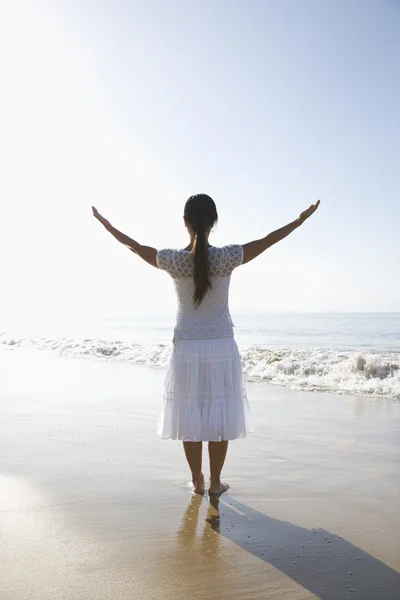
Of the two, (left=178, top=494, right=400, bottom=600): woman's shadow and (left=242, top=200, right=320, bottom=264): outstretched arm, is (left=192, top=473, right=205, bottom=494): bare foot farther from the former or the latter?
(left=242, top=200, right=320, bottom=264): outstretched arm

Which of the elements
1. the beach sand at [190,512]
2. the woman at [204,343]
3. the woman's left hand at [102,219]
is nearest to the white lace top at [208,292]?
the woman at [204,343]

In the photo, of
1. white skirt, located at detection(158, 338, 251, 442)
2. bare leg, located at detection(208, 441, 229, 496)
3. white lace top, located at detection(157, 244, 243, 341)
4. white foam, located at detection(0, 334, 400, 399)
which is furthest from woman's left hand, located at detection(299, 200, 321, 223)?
white foam, located at detection(0, 334, 400, 399)

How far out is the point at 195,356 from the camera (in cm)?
384

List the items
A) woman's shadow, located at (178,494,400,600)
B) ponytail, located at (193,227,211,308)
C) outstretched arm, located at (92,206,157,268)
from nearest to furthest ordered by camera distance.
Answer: woman's shadow, located at (178,494,400,600), ponytail, located at (193,227,211,308), outstretched arm, located at (92,206,157,268)

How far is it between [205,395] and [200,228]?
42.3 inches

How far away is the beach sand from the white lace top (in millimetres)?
1099

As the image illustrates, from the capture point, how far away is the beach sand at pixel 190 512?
2645mm

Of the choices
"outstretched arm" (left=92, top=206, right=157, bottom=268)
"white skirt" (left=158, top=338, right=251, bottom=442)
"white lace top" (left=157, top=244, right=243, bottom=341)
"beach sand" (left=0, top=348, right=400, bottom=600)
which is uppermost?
"outstretched arm" (left=92, top=206, right=157, bottom=268)

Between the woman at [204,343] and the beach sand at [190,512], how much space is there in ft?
1.57

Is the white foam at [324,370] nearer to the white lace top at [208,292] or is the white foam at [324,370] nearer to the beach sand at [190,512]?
the beach sand at [190,512]

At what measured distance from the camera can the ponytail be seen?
3.75 meters

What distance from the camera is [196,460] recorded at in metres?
3.95

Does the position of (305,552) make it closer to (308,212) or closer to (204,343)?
(204,343)

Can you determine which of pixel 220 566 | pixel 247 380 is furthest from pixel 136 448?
pixel 247 380
